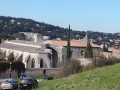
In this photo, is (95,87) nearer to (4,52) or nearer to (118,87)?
(118,87)

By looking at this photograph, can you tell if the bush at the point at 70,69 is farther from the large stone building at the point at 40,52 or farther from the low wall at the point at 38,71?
the large stone building at the point at 40,52

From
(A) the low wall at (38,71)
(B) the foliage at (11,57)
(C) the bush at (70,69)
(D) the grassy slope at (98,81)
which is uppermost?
(D) the grassy slope at (98,81)

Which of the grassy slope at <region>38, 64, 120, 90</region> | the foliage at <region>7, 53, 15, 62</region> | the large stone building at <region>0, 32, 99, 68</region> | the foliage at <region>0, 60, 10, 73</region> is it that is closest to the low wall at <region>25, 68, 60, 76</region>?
the foliage at <region>0, 60, 10, 73</region>

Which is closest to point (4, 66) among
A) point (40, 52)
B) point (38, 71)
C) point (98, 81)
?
point (38, 71)

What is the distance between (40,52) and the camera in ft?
291

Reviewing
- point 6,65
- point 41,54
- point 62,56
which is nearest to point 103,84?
point 6,65

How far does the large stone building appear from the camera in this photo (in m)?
88.4

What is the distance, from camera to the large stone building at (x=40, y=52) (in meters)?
88.4

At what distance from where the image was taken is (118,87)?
22.0 metres

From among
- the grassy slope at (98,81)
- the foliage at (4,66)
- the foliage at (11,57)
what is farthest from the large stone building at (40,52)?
the grassy slope at (98,81)

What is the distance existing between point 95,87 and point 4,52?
259ft

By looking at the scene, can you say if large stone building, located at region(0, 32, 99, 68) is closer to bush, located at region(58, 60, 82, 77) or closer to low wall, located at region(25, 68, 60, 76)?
low wall, located at region(25, 68, 60, 76)

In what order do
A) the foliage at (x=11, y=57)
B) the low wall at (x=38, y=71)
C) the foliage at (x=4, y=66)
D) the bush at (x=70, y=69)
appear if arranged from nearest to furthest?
the bush at (x=70, y=69) → the foliage at (x=4, y=66) → the low wall at (x=38, y=71) → the foliage at (x=11, y=57)

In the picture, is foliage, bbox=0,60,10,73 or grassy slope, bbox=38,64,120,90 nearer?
grassy slope, bbox=38,64,120,90
